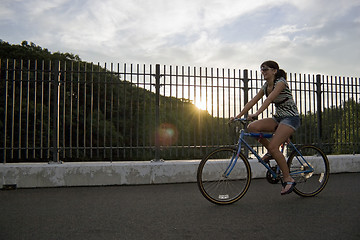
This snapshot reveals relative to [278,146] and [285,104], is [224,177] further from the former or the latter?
[285,104]

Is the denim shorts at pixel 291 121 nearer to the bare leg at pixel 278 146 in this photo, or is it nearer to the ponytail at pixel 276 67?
the bare leg at pixel 278 146

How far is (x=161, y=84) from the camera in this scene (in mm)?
6578

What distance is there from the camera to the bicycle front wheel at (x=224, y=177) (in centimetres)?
400

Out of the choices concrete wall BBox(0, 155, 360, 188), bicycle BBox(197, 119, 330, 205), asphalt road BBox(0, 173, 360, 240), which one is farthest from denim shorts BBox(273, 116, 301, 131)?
concrete wall BBox(0, 155, 360, 188)

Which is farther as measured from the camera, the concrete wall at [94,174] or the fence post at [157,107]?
the fence post at [157,107]

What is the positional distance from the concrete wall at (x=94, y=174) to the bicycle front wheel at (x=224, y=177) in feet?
7.31

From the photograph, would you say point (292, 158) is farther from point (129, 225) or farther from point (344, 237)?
point (129, 225)

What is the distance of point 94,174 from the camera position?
605cm

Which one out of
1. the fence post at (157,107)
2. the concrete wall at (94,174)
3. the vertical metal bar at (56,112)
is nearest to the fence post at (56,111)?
the vertical metal bar at (56,112)

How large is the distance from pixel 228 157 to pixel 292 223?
1341mm

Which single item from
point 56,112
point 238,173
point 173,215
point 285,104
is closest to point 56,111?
point 56,112

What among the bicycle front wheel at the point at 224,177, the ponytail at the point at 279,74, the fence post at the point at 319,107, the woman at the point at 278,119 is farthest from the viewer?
the fence post at the point at 319,107

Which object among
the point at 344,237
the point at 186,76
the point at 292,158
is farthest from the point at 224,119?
the point at 344,237

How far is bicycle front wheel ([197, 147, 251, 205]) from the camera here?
4004 mm
